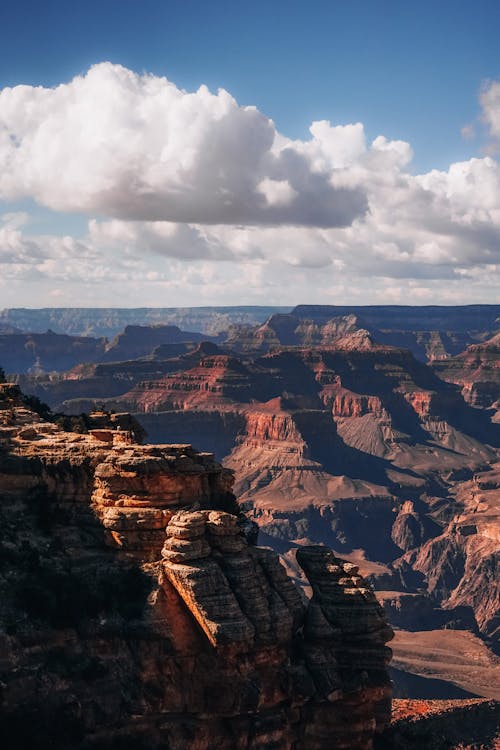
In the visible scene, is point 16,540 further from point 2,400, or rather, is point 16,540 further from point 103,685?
point 2,400

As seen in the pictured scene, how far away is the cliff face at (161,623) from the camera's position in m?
53.5

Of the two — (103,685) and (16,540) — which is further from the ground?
(16,540)

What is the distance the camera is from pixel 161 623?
5581 centimetres

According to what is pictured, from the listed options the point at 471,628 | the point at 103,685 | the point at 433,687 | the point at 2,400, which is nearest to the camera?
the point at 103,685

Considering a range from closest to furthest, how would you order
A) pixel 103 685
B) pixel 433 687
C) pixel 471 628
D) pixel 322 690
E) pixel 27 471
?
pixel 103 685 < pixel 322 690 < pixel 27 471 < pixel 433 687 < pixel 471 628

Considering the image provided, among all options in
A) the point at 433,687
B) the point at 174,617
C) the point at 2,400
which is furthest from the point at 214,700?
the point at 433,687

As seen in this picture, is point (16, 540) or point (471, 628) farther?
point (471, 628)

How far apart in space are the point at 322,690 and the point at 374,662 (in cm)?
379

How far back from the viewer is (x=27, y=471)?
206 feet

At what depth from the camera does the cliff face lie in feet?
176

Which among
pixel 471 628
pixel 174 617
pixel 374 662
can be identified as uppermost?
pixel 174 617

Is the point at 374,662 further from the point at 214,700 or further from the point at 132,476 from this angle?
the point at 132,476

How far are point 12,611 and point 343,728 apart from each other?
20727mm

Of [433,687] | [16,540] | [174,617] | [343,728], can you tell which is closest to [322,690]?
[343,728]
